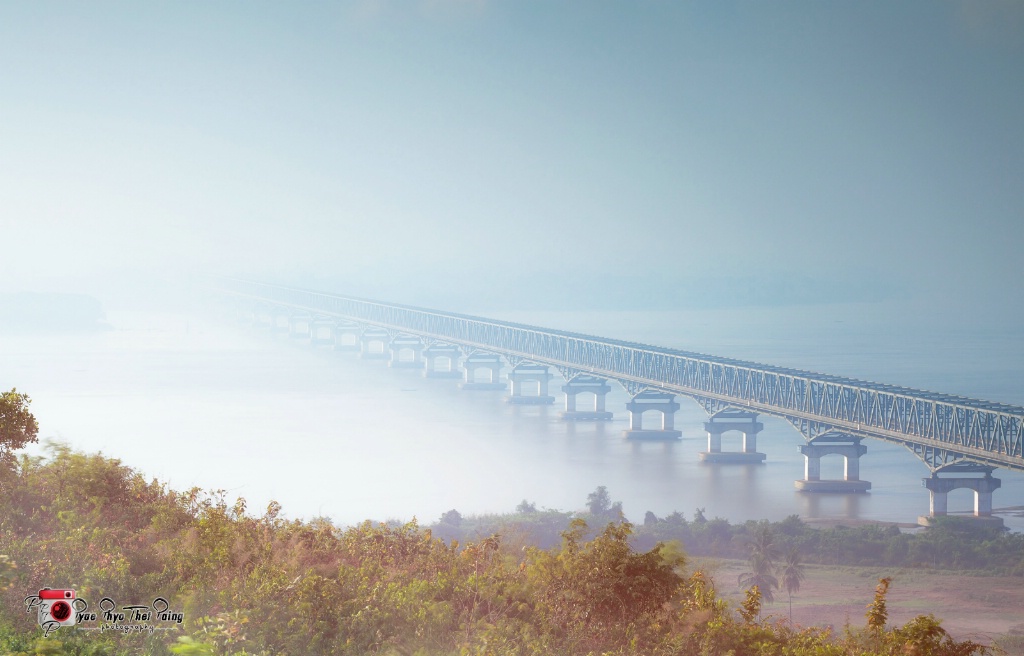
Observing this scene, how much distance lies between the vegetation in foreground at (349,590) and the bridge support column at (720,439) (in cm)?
6809

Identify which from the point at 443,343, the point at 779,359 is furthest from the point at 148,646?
the point at 779,359

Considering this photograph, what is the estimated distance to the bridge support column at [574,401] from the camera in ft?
350

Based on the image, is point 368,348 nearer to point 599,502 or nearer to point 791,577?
point 599,502

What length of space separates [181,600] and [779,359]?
156210 millimetres

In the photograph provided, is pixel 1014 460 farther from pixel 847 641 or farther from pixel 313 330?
pixel 313 330

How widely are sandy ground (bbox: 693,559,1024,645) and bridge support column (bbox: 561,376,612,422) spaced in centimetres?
5912

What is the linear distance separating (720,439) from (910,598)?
42.4 m

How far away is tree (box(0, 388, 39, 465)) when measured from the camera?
51.0 feet

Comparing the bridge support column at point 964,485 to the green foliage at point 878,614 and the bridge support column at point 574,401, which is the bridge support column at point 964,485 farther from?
the green foliage at point 878,614

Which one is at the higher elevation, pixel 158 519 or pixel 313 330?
pixel 313 330

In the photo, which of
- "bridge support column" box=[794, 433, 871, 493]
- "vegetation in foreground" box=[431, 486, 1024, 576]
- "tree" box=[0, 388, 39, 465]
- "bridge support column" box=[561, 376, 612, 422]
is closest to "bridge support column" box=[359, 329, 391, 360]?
"bridge support column" box=[561, 376, 612, 422]

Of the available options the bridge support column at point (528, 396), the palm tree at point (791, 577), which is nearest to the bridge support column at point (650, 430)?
the bridge support column at point (528, 396)

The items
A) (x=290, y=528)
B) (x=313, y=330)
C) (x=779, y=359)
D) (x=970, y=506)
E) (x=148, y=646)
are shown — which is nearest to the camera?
(x=148, y=646)

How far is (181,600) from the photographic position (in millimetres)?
12547
